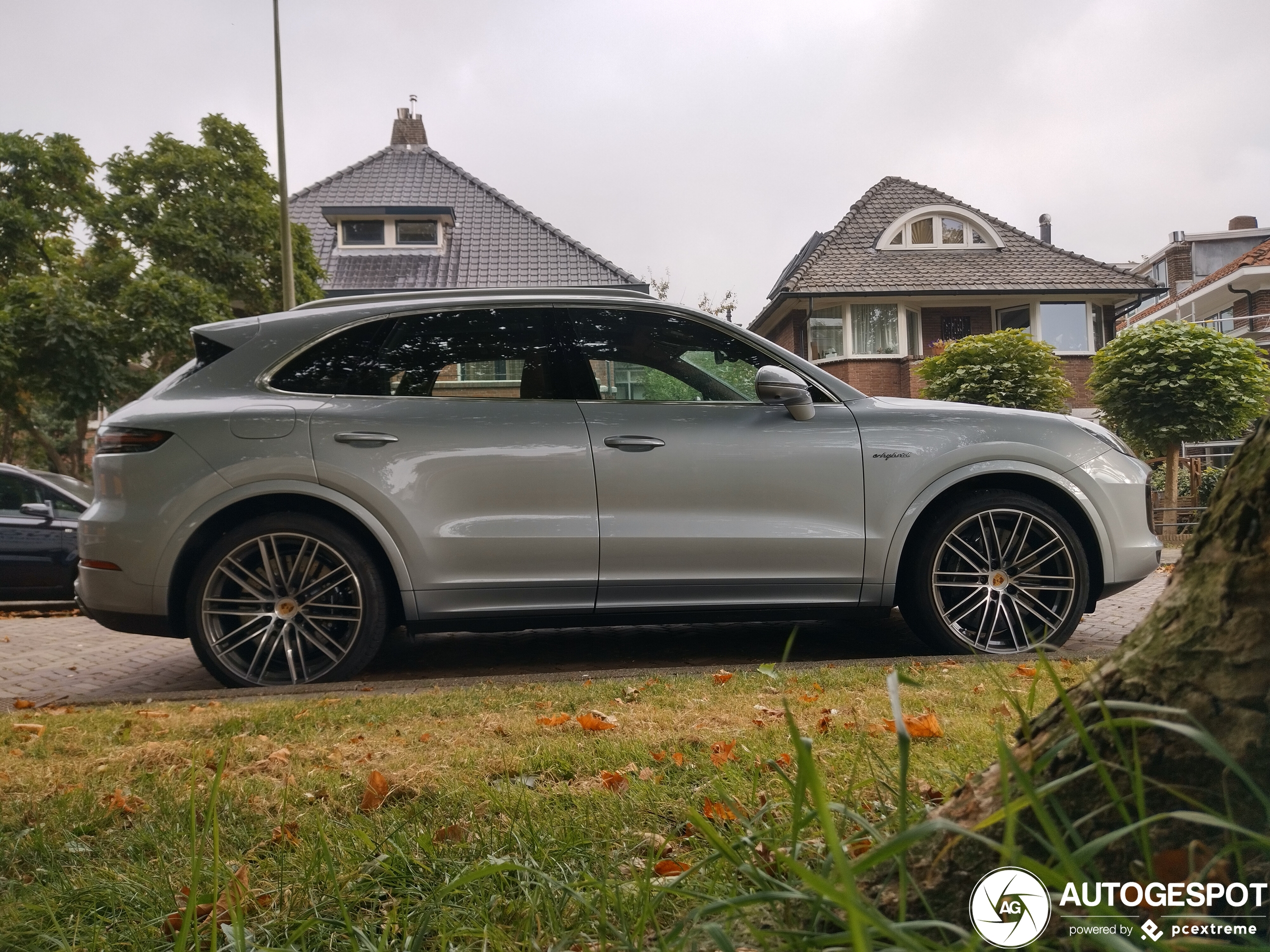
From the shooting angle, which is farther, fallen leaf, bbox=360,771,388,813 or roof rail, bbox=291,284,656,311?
roof rail, bbox=291,284,656,311

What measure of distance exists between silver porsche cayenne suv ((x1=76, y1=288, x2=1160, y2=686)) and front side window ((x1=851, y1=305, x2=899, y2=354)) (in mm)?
24117

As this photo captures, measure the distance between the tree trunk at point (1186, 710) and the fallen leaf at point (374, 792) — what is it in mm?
1319

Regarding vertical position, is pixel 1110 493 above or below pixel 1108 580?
above

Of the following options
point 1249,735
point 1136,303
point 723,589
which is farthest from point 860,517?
point 1136,303

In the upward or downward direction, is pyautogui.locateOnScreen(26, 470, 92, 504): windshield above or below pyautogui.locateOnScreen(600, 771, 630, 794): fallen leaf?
above

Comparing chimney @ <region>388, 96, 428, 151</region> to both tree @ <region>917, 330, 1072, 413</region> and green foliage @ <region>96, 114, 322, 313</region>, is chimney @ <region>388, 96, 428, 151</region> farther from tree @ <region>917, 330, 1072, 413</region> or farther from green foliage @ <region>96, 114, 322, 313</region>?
tree @ <region>917, 330, 1072, 413</region>

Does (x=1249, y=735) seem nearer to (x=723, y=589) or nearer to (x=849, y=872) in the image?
(x=849, y=872)

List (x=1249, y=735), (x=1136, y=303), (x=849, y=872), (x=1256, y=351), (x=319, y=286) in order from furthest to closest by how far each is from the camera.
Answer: (x=1136, y=303) < (x=319, y=286) < (x=1256, y=351) < (x=1249, y=735) < (x=849, y=872)

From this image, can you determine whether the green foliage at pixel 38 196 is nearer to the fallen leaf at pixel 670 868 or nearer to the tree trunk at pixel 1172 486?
the tree trunk at pixel 1172 486

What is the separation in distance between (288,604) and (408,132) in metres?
36.5

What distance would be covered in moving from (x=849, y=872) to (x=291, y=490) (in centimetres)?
401

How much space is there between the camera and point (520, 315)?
4980 mm

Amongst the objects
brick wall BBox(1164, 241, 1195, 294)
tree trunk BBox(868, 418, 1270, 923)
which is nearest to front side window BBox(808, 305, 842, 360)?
tree trunk BBox(868, 418, 1270, 923)

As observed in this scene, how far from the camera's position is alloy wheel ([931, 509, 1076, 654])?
15.9 feet
